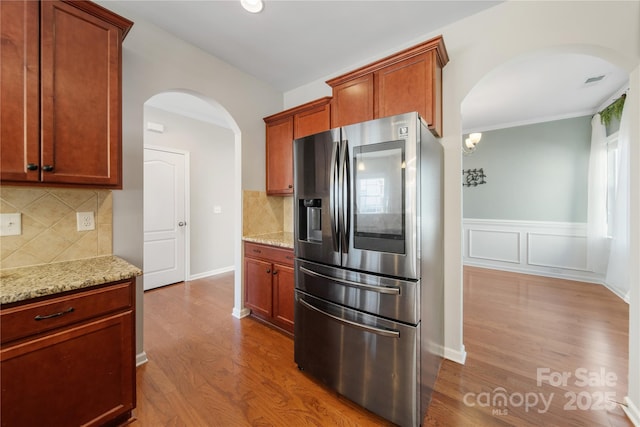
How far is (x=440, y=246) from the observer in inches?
78.2

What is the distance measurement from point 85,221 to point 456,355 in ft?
10.1

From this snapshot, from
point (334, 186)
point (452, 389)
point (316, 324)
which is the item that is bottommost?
point (452, 389)

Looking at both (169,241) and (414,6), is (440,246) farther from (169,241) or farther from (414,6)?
(169,241)

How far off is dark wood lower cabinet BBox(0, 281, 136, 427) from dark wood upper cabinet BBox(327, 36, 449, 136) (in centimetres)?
216

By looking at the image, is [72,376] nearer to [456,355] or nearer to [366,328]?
[366,328]

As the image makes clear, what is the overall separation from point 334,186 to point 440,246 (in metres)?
1.02

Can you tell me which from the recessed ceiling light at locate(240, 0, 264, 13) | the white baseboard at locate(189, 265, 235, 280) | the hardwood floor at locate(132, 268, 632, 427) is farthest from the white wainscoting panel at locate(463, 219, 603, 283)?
the recessed ceiling light at locate(240, 0, 264, 13)

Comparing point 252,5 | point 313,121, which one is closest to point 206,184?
point 313,121

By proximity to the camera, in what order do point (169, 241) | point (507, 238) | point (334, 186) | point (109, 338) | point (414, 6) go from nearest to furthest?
point (109, 338), point (334, 186), point (414, 6), point (169, 241), point (507, 238)

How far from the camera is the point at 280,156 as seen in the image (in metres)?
3.04

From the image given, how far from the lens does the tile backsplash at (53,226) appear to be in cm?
153

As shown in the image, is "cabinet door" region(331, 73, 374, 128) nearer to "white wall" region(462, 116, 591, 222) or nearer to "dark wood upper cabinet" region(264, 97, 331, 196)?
"dark wood upper cabinet" region(264, 97, 331, 196)

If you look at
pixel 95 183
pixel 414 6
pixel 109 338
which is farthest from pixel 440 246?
pixel 95 183

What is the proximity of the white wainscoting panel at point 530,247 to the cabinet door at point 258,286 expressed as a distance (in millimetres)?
4551
